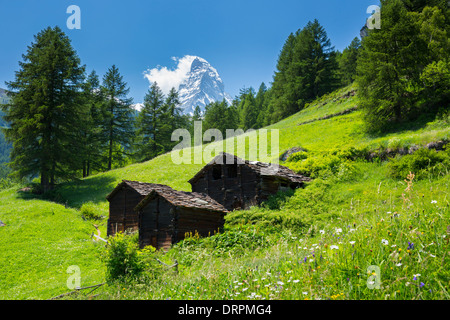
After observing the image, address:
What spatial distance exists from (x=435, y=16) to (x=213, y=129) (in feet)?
191

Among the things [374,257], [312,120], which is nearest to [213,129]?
[312,120]

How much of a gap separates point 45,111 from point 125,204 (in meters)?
19.5

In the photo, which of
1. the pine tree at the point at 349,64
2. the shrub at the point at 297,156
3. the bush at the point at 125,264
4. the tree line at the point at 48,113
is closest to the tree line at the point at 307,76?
the pine tree at the point at 349,64

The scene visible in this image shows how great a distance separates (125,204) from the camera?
2394 centimetres

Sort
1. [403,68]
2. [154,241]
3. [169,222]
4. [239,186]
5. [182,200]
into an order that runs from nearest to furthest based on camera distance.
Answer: [169,222], [154,241], [182,200], [239,186], [403,68]

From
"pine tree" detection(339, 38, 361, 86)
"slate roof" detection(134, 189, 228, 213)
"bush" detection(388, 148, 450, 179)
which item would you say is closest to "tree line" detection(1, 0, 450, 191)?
"bush" detection(388, 148, 450, 179)

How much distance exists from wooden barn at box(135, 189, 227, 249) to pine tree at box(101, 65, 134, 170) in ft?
117

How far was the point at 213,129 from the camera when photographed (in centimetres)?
8094

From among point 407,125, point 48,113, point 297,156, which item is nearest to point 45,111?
point 48,113

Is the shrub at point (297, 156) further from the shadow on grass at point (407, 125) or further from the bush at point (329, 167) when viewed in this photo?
the shadow on grass at point (407, 125)

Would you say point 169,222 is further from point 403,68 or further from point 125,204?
point 403,68

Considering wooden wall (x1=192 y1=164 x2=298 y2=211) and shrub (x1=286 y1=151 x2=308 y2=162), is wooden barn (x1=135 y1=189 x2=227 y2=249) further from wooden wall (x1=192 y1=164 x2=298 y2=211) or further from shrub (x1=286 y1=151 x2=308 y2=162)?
shrub (x1=286 y1=151 x2=308 y2=162)

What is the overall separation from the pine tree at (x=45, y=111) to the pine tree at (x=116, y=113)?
13.5 metres
